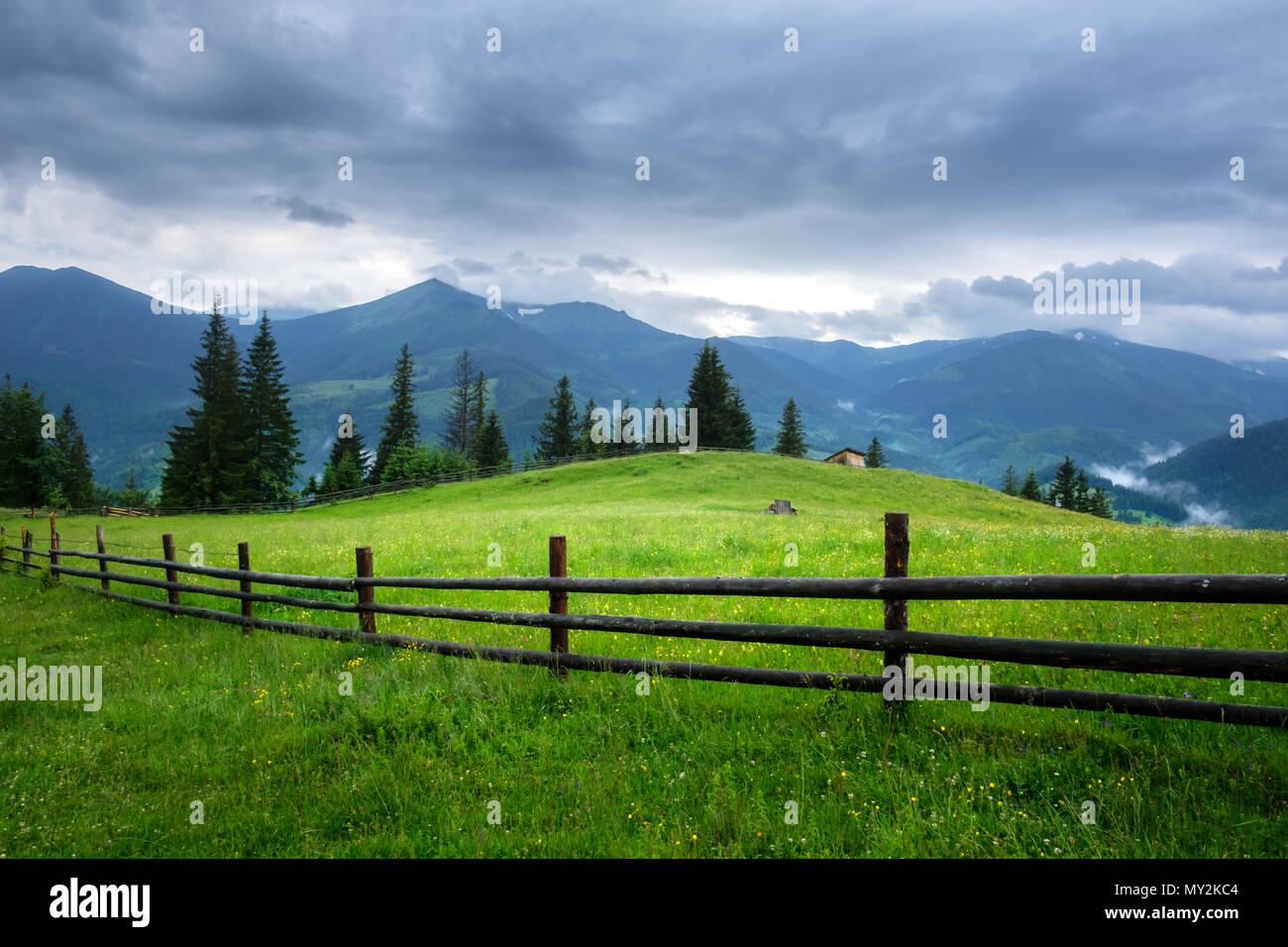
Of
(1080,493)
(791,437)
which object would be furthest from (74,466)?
(1080,493)

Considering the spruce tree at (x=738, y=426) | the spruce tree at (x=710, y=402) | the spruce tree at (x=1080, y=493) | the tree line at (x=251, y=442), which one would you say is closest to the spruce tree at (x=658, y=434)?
the tree line at (x=251, y=442)

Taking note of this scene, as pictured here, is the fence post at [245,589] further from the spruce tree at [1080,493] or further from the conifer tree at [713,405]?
the spruce tree at [1080,493]

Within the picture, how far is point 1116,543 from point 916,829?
13438 mm

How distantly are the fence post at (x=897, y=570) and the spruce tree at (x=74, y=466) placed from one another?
9452 centimetres

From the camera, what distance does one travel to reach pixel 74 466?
81250mm

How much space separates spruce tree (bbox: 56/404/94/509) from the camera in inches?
2911

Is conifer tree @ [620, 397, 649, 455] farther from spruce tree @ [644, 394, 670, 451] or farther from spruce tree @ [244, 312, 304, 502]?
spruce tree @ [244, 312, 304, 502]
